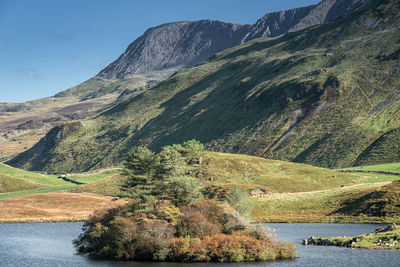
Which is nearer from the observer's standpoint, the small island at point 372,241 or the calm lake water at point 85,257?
the calm lake water at point 85,257

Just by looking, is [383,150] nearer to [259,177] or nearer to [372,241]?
[259,177]

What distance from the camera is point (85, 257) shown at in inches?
2339

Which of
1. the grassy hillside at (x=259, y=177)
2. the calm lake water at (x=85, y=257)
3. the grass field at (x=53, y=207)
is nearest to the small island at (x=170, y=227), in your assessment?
the calm lake water at (x=85, y=257)

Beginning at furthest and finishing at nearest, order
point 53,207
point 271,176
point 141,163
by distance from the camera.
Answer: point 271,176, point 53,207, point 141,163

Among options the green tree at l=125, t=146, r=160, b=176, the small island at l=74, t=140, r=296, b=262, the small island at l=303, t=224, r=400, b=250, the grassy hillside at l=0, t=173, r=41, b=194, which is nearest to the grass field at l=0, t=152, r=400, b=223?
the grassy hillside at l=0, t=173, r=41, b=194

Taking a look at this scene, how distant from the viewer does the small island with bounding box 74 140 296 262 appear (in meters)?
53.6

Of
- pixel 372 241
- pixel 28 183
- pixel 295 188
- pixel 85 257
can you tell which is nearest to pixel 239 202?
pixel 372 241

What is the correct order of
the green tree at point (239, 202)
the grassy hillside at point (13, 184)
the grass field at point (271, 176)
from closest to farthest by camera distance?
the green tree at point (239, 202) < the grass field at point (271, 176) < the grassy hillside at point (13, 184)

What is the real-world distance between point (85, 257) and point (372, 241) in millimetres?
37564

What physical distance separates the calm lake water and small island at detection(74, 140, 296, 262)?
220 centimetres

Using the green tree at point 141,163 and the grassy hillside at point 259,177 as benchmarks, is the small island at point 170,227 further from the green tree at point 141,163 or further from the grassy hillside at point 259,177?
the grassy hillside at point 259,177

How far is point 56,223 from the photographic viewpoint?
97.5m

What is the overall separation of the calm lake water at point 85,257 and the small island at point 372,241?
1742mm

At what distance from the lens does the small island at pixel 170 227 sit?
53625 millimetres
